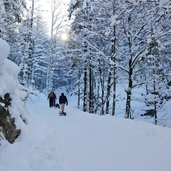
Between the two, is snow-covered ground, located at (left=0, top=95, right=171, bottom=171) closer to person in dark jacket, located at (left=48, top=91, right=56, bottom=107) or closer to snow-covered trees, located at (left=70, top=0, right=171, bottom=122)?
snow-covered trees, located at (left=70, top=0, right=171, bottom=122)

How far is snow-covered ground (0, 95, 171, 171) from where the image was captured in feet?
28.5

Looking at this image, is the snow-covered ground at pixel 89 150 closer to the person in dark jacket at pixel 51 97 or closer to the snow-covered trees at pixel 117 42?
the snow-covered trees at pixel 117 42

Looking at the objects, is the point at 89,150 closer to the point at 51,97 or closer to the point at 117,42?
the point at 117,42

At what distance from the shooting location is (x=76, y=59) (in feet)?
95.2

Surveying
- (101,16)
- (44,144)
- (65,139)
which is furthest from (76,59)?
(44,144)

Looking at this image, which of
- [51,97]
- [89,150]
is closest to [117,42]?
[51,97]

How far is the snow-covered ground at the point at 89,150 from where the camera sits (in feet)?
28.5

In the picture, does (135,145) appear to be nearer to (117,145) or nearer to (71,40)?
(117,145)

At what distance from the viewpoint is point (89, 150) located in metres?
10.9

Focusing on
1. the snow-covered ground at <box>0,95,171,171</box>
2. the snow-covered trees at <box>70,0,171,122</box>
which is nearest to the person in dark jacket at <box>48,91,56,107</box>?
the snow-covered trees at <box>70,0,171,122</box>

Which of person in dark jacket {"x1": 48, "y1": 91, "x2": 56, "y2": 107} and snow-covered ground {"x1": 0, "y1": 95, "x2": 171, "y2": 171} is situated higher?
person in dark jacket {"x1": 48, "y1": 91, "x2": 56, "y2": 107}

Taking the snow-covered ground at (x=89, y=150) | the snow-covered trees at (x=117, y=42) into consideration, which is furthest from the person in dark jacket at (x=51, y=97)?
the snow-covered ground at (x=89, y=150)

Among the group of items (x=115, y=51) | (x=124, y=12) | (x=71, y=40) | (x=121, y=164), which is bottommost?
(x=121, y=164)

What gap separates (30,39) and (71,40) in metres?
8.31
